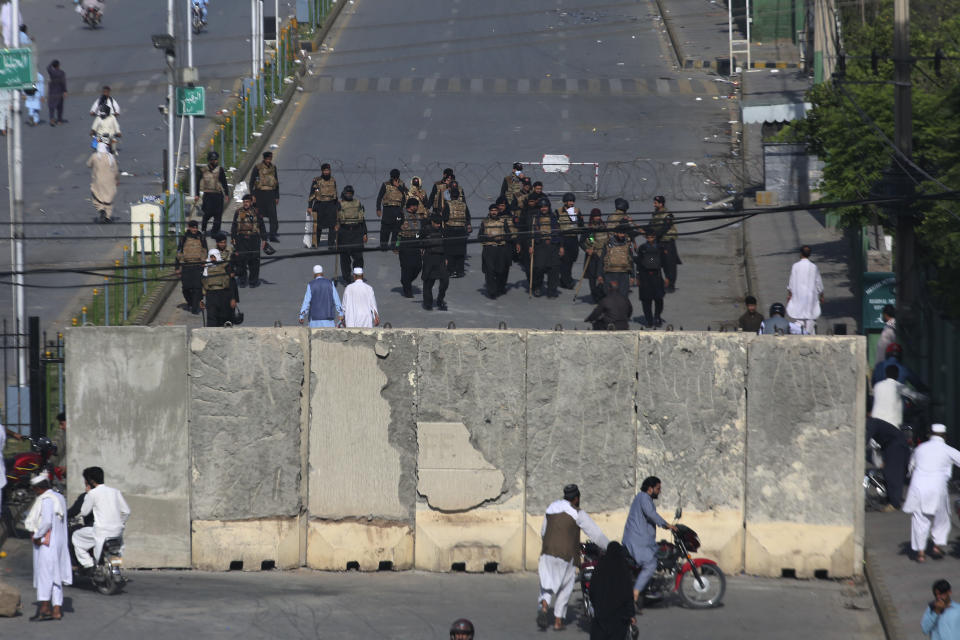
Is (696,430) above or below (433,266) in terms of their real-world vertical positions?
below

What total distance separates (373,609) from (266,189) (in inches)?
556

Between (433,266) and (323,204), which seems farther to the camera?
(323,204)

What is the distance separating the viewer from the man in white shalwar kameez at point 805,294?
2188cm

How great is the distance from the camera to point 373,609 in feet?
48.8

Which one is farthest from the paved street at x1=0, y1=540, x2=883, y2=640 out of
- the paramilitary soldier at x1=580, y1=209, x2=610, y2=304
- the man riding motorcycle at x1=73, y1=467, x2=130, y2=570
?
the paramilitary soldier at x1=580, y1=209, x2=610, y2=304

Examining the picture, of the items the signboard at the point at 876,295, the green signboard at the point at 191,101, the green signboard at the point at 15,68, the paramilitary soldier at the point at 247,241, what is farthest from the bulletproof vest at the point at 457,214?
the green signboard at the point at 15,68

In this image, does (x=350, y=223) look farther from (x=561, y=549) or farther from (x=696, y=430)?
(x=561, y=549)

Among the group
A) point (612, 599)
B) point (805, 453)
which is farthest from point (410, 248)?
point (612, 599)

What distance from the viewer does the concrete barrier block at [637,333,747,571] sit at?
15906 mm

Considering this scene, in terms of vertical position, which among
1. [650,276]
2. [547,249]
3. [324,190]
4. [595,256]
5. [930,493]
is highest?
[324,190]

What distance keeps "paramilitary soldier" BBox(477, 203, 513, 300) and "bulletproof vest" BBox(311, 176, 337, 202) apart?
120 inches

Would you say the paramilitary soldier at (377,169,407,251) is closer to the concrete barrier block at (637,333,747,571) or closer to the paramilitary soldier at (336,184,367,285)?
the paramilitary soldier at (336,184,367,285)

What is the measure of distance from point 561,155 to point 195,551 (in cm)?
2080

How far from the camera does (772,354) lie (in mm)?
15812
